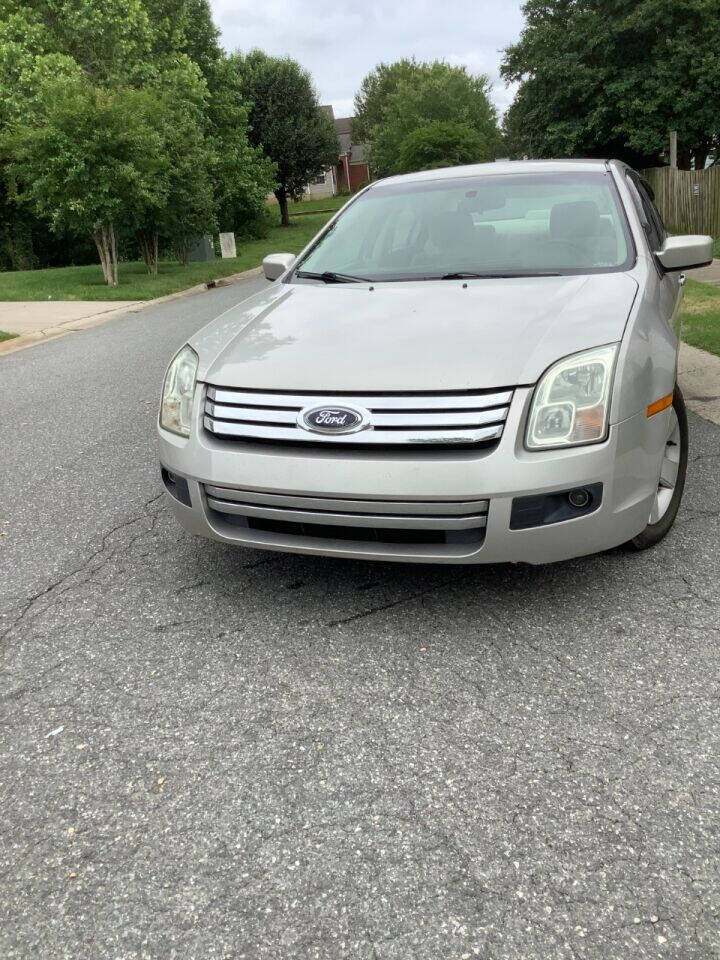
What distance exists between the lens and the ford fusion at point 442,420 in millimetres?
2725

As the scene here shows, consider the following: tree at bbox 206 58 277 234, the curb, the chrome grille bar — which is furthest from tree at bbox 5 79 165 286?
the chrome grille bar

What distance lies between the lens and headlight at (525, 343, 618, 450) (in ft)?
8.99

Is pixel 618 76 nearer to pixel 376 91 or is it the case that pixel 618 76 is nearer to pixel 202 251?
pixel 202 251

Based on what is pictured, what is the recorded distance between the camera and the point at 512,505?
2.71 metres

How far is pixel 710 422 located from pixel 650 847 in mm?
3823

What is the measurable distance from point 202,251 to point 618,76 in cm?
1892

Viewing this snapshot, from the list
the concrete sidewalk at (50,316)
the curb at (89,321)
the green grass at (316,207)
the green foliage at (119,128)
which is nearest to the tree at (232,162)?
the green foliage at (119,128)

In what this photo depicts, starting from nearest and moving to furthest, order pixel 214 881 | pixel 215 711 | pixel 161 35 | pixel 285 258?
pixel 214 881, pixel 215 711, pixel 285 258, pixel 161 35

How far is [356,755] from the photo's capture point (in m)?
2.37

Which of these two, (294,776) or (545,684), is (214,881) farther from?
(545,684)

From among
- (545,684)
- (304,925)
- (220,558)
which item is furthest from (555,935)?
(220,558)

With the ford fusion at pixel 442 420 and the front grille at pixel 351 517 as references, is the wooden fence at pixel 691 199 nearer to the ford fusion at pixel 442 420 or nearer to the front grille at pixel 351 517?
the ford fusion at pixel 442 420

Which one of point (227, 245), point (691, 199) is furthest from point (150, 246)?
point (691, 199)

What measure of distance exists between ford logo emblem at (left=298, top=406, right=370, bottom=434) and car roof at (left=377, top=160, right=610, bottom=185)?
245 centimetres
